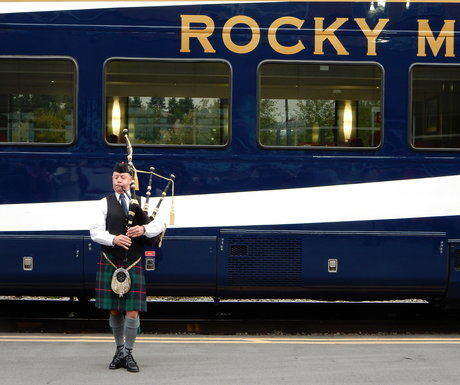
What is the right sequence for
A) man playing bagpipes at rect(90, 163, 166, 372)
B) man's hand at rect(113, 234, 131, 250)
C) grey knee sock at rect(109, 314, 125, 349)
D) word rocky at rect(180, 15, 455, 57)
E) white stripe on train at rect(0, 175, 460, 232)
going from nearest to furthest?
man's hand at rect(113, 234, 131, 250) → man playing bagpipes at rect(90, 163, 166, 372) → grey knee sock at rect(109, 314, 125, 349) → white stripe on train at rect(0, 175, 460, 232) → word rocky at rect(180, 15, 455, 57)

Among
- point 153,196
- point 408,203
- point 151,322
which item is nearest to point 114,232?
point 153,196

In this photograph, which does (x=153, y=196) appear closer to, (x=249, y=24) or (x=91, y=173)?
(x=91, y=173)

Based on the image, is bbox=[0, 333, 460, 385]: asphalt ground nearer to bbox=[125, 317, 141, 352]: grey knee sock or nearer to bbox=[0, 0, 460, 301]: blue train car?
bbox=[125, 317, 141, 352]: grey knee sock

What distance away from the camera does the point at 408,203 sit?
8.78 meters

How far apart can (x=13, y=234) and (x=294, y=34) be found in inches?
138

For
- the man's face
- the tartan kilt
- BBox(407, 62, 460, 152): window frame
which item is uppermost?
BBox(407, 62, 460, 152): window frame

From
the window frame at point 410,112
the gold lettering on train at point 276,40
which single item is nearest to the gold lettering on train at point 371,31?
the window frame at point 410,112

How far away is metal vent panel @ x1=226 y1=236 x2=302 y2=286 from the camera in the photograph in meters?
8.73

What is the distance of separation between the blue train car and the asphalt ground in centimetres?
56

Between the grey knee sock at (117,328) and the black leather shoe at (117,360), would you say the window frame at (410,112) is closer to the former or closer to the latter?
the grey knee sock at (117,328)

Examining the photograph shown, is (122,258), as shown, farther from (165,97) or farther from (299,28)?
(299,28)

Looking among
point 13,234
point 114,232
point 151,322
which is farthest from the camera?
point 151,322

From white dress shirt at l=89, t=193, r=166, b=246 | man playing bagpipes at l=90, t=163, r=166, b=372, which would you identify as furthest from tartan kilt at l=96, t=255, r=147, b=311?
white dress shirt at l=89, t=193, r=166, b=246

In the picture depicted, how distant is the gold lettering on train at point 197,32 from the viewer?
28.8ft
